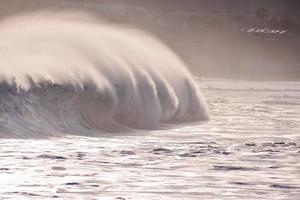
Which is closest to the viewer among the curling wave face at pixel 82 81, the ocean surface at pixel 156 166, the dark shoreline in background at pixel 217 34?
the ocean surface at pixel 156 166

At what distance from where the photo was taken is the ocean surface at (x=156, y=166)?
36.9ft

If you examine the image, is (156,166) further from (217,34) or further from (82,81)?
(217,34)

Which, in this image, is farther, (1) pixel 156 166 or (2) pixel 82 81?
(2) pixel 82 81

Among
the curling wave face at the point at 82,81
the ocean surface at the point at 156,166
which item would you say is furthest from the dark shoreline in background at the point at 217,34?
the ocean surface at the point at 156,166

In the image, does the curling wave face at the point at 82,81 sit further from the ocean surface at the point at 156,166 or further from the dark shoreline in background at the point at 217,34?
the dark shoreline in background at the point at 217,34

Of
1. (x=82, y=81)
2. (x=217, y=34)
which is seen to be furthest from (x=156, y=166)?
(x=217, y=34)

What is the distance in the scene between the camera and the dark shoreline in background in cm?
6950

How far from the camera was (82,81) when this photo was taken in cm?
2019

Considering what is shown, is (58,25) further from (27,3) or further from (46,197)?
(27,3)

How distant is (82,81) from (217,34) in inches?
2515

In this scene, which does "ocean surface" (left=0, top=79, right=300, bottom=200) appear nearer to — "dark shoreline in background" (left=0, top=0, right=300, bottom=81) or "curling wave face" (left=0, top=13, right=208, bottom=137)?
"curling wave face" (left=0, top=13, right=208, bottom=137)

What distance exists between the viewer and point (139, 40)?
26.1 m

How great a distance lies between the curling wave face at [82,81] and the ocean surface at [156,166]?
37.7 inches

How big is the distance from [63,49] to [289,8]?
90.5 m
